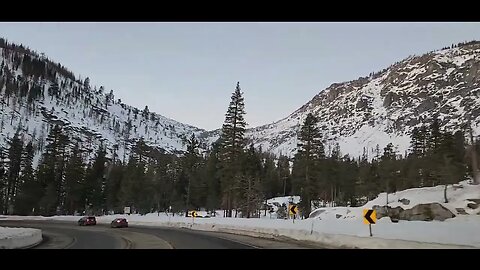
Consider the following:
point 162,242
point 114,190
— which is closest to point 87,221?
point 162,242

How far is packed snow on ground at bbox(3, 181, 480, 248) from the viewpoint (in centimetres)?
1950

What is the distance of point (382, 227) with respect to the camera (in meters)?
24.2

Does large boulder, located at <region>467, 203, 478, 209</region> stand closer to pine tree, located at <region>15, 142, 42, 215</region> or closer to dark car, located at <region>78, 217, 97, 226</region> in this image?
dark car, located at <region>78, 217, 97, 226</region>

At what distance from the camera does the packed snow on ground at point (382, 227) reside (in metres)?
19.5

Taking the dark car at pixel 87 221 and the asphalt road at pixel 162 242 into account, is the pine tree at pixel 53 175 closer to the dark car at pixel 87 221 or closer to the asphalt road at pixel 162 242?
the dark car at pixel 87 221

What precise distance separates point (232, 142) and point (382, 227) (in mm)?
43332

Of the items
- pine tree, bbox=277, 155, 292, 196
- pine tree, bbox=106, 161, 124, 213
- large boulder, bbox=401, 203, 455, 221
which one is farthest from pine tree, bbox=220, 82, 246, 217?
pine tree, bbox=277, 155, 292, 196

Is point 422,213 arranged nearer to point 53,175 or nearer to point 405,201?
point 405,201

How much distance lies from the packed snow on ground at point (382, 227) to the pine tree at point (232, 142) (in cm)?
1290

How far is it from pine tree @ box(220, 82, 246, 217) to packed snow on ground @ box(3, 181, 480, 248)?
1290cm
